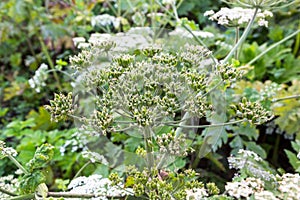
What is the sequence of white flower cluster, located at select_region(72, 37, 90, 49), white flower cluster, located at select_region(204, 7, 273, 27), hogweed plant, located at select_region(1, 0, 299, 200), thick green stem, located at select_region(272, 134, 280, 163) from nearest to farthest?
1. hogweed plant, located at select_region(1, 0, 299, 200)
2. white flower cluster, located at select_region(204, 7, 273, 27)
3. white flower cluster, located at select_region(72, 37, 90, 49)
4. thick green stem, located at select_region(272, 134, 280, 163)

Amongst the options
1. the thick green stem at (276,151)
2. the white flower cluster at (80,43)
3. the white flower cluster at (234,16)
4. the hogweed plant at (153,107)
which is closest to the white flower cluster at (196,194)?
the hogweed plant at (153,107)

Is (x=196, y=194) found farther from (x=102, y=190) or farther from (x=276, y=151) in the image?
(x=276, y=151)

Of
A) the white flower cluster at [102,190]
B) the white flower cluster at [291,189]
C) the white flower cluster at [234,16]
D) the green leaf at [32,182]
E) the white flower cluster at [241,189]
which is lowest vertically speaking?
the white flower cluster at [102,190]

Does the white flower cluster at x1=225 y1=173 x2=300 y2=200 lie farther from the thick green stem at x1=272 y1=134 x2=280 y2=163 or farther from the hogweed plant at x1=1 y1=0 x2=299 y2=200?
the thick green stem at x1=272 y1=134 x2=280 y2=163

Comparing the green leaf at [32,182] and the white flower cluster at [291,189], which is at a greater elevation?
the white flower cluster at [291,189]

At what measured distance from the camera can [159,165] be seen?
942 mm

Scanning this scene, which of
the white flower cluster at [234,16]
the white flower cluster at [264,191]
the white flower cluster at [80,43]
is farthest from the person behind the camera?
the white flower cluster at [80,43]

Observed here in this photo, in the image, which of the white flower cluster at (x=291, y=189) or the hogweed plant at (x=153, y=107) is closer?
the white flower cluster at (x=291, y=189)

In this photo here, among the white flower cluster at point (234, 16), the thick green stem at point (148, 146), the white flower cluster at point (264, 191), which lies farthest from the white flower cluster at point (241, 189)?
the white flower cluster at point (234, 16)

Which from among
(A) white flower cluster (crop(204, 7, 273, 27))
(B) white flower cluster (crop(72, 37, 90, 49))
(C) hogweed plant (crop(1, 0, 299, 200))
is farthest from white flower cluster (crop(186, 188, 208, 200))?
(B) white flower cluster (crop(72, 37, 90, 49))

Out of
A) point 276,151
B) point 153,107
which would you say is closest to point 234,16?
point 153,107

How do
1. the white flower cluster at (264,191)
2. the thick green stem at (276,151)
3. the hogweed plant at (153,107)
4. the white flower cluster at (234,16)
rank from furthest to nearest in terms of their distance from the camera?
1. the thick green stem at (276,151)
2. the white flower cluster at (234,16)
3. the hogweed plant at (153,107)
4. the white flower cluster at (264,191)

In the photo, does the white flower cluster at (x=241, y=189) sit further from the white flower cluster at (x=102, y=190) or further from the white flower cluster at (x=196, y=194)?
the white flower cluster at (x=102, y=190)

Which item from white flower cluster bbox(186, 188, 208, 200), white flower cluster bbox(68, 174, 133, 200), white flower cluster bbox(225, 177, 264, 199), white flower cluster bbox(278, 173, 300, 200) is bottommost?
white flower cluster bbox(68, 174, 133, 200)
